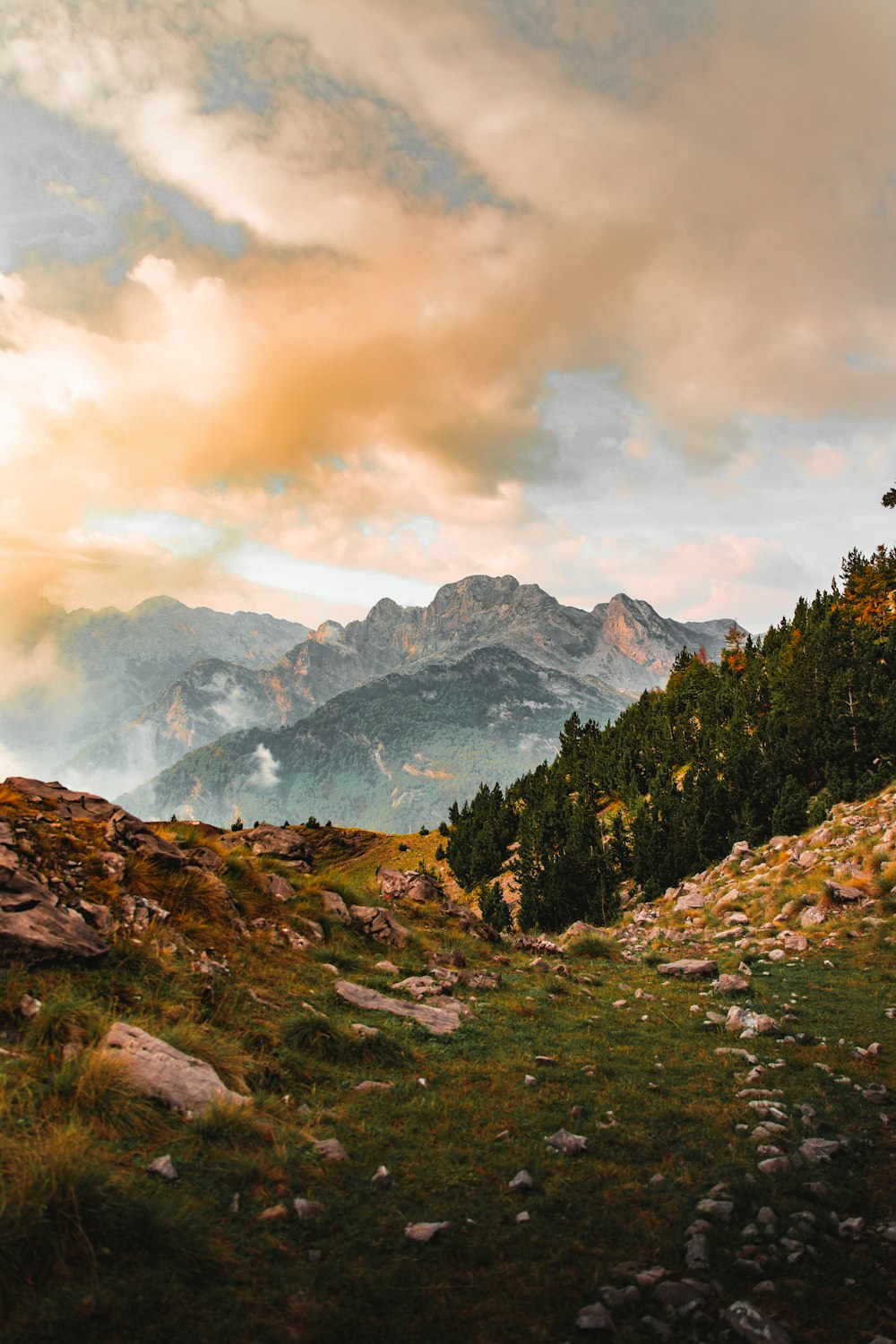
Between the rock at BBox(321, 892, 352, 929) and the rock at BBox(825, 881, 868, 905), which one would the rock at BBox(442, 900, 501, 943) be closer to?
the rock at BBox(321, 892, 352, 929)

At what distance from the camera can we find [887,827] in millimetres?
26609

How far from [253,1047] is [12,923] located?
363 centimetres

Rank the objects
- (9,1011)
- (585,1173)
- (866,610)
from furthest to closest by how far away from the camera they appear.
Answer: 1. (866,610)
2. (9,1011)
3. (585,1173)

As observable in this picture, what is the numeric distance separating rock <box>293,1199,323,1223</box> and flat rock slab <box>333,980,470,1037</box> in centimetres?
522

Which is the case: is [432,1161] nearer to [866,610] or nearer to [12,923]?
[12,923]

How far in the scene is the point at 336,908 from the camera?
16.2m

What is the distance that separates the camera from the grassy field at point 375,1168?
4.30m

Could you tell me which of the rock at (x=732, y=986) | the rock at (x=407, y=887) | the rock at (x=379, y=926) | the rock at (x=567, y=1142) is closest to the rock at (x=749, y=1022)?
the rock at (x=732, y=986)

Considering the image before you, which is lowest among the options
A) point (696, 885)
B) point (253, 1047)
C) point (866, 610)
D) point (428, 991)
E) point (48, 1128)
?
point (696, 885)

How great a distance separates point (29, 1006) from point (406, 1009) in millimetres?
6093

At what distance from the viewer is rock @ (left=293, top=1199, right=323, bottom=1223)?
5250 mm

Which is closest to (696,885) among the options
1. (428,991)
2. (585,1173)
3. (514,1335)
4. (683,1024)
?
(683,1024)

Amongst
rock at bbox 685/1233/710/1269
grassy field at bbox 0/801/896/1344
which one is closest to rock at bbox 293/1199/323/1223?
grassy field at bbox 0/801/896/1344

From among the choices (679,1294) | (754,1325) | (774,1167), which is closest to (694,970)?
(774,1167)
